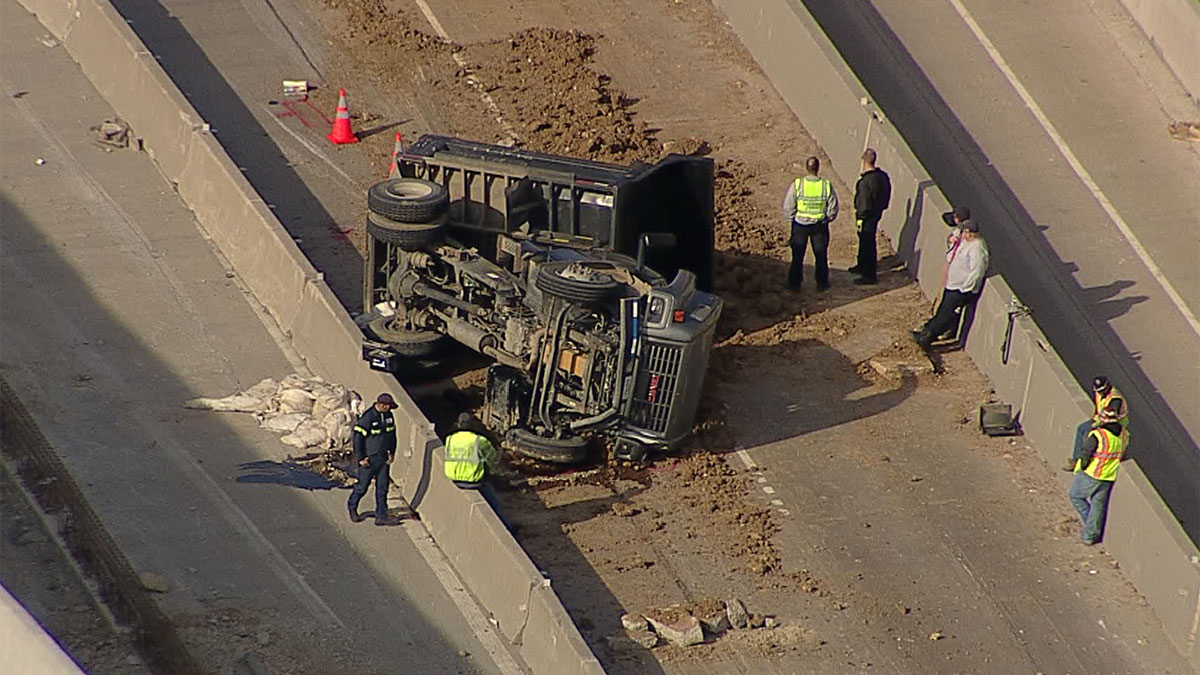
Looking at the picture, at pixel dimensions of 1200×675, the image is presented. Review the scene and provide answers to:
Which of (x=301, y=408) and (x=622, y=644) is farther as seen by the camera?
(x=301, y=408)

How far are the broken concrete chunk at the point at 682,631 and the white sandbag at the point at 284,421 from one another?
14.6 ft

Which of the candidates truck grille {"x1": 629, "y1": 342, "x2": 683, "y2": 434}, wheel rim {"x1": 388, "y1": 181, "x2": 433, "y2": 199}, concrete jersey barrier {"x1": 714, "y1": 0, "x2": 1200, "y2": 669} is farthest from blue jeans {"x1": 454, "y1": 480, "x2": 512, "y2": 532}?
concrete jersey barrier {"x1": 714, "y1": 0, "x2": 1200, "y2": 669}

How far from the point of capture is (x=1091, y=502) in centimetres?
2050

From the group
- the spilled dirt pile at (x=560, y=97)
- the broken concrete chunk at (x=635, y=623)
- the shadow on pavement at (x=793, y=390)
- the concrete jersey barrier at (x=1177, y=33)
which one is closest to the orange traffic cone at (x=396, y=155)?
the spilled dirt pile at (x=560, y=97)

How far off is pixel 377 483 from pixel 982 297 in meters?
6.69

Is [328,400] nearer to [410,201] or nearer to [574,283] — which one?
[410,201]

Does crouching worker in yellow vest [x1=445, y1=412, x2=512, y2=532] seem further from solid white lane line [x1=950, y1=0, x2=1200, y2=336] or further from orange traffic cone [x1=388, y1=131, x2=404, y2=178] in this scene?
solid white lane line [x1=950, y1=0, x2=1200, y2=336]

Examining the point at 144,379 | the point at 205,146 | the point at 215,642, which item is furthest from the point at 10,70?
the point at 215,642

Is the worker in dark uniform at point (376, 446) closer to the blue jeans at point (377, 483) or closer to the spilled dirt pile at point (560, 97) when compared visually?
the blue jeans at point (377, 483)

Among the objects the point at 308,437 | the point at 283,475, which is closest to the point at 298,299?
the point at 308,437

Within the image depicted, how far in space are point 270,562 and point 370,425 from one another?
1.44 m

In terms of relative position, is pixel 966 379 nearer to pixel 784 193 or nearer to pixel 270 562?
pixel 784 193

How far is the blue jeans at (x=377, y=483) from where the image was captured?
20062mm

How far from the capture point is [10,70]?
27.9m
